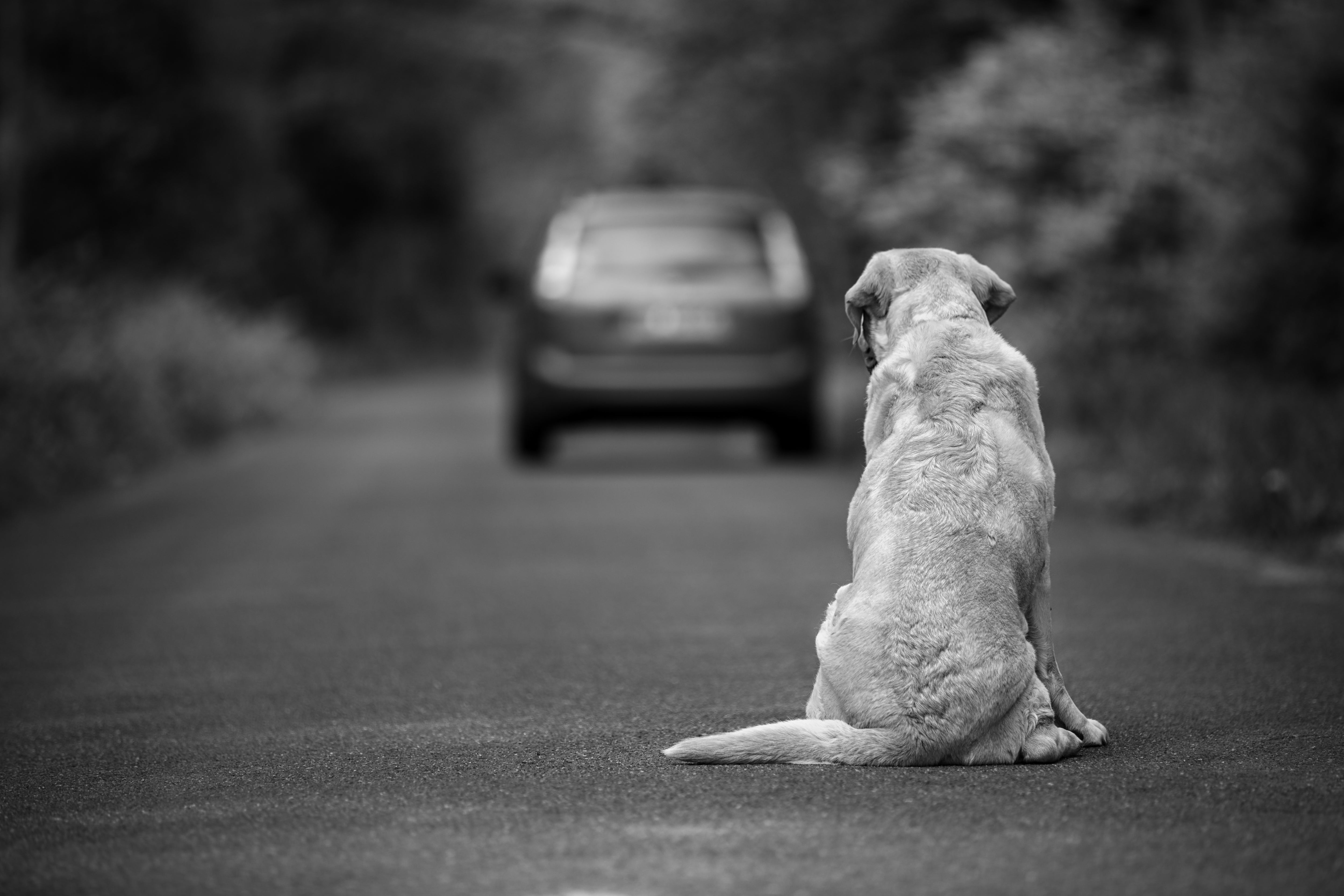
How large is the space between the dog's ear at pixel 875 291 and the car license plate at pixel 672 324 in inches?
376

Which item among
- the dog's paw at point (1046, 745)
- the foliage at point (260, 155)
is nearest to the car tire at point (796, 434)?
the foliage at point (260, 155)

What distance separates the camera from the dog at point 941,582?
4.84 meters

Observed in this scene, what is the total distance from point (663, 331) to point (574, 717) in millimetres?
9352

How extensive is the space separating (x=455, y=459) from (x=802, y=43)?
7.39 meters

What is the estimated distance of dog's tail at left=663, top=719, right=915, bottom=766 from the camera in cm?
488

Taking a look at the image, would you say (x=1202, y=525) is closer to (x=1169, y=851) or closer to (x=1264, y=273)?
(x=1264, y=273)

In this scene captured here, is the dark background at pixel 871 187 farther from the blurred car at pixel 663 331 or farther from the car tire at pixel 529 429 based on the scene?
the car tire at pixel 529 429

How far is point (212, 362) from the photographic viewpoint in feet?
68.6

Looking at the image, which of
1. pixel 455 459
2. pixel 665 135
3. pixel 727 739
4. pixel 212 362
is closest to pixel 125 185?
pixel 212 362

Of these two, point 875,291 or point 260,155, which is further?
point 260,155

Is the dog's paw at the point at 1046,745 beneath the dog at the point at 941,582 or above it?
beneath

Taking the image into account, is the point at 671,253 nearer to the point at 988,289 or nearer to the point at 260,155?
the point at 988,289

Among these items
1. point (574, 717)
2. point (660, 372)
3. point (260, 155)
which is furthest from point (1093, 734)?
point (260, 155)

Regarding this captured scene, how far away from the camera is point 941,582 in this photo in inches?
193
